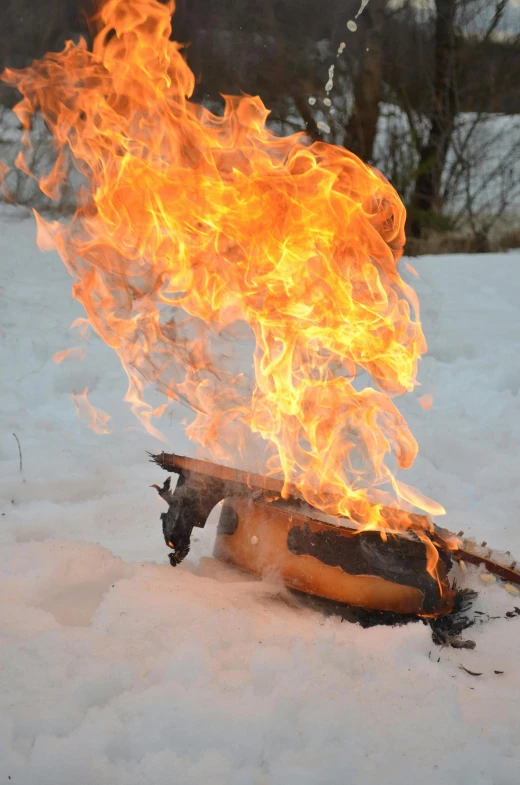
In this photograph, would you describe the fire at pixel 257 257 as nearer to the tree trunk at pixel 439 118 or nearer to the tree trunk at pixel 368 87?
the tree trunk at pixel 368 87

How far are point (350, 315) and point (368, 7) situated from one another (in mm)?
8940

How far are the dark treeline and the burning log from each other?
8315 millimetres

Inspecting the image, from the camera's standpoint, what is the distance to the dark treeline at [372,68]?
10654 mm

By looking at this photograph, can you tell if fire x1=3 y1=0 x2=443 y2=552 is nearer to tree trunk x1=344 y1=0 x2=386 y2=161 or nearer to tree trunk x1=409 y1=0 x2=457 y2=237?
tree trunk x1=344 y1=0 x2=386 y2=161

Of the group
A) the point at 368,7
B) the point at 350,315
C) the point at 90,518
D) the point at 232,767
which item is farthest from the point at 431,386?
the point at 368,7

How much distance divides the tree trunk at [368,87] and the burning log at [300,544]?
29.6ft

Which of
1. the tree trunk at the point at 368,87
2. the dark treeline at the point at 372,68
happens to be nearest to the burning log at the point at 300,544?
the dark treeline at the point at 372,68

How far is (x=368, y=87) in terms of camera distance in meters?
11.0

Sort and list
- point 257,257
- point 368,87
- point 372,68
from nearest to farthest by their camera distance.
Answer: point 257,257 → point 372,68 → point 368,87

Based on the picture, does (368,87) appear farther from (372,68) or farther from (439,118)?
(439,118)

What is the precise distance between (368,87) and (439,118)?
5.68 feet

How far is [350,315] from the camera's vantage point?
3760 millimetres

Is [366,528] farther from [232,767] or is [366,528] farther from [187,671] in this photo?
[232,767]

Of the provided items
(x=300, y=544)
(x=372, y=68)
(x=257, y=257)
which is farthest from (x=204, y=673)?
(x=372, y=68)
